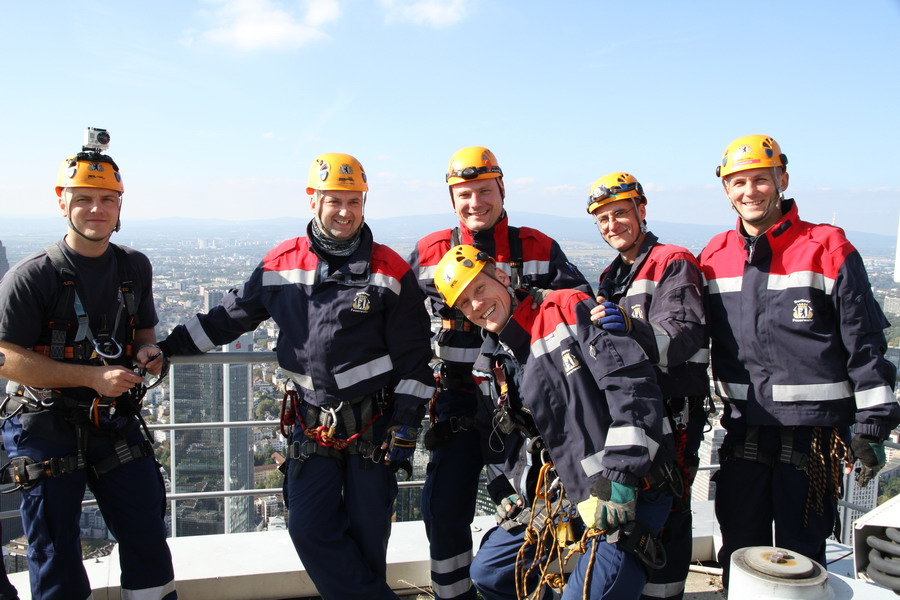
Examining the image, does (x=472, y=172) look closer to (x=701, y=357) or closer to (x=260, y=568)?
(x=701, y=357)

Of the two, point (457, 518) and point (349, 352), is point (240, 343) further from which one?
point (457, 518)

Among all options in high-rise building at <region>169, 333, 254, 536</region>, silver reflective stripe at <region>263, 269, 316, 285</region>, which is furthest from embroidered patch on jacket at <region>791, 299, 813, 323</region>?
high-rise building at <region>169, 333, 254, 536</region>

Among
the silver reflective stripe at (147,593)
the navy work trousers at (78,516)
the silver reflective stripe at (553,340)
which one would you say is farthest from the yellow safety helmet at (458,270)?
the silver reflective stripe at (147,593)

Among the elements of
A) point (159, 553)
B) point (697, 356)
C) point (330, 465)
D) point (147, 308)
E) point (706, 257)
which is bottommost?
point (159, 553)

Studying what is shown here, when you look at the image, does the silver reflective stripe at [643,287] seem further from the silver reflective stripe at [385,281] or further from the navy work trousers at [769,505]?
the silver reflective stripe at [385,281]

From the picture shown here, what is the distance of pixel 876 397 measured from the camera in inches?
135

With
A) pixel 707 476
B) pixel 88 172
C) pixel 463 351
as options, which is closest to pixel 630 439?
pixel 463 351

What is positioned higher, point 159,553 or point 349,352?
point 349,352

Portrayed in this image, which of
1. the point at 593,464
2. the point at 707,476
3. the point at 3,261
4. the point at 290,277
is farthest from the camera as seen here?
the point at 707,476

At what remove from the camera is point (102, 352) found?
12.1 ft

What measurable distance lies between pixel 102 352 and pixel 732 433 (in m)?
3.43

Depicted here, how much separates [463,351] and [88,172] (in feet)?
7.38

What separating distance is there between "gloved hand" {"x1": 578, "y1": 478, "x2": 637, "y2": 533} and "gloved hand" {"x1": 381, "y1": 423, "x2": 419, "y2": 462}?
45.5 inches

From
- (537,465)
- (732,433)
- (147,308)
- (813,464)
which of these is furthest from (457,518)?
(147,308)
